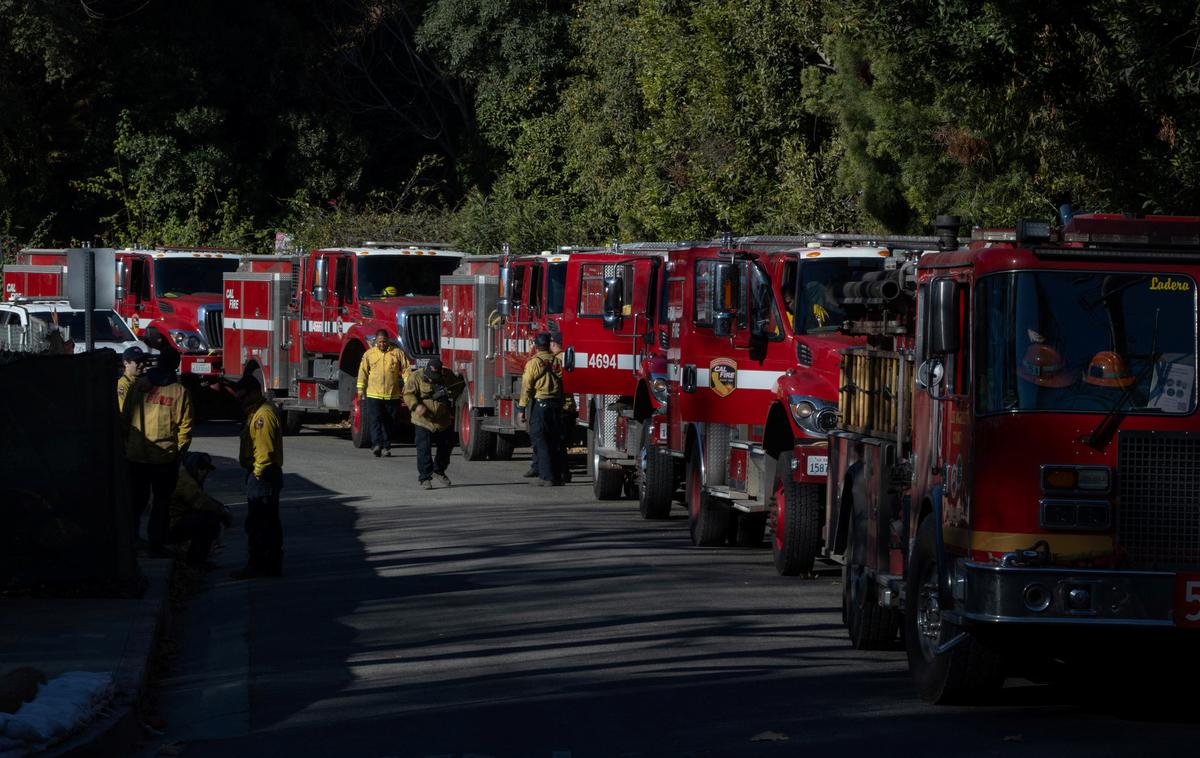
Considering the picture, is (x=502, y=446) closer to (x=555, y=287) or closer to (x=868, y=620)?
(x=555, y=287)

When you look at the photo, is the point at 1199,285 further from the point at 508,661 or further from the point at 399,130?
the point at 399,130

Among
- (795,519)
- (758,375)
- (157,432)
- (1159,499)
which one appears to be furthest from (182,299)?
(1159,499)

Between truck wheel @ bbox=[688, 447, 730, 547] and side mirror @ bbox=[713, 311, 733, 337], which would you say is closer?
side mirror @ bbox=[713, 311, 733, 337]

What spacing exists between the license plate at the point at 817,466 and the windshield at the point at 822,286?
5.41ft

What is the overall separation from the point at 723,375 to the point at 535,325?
8327 mm

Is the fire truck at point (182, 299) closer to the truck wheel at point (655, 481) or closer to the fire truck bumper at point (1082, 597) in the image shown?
the truck wheel at point (655, 481)

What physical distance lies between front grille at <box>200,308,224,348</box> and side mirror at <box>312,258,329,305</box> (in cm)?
403

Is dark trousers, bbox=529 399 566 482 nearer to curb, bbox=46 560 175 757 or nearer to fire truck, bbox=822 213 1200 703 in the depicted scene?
curb, bbox=46 560 175 757

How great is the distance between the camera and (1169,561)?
8.62 m

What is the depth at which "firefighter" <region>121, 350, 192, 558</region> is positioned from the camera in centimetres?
1528

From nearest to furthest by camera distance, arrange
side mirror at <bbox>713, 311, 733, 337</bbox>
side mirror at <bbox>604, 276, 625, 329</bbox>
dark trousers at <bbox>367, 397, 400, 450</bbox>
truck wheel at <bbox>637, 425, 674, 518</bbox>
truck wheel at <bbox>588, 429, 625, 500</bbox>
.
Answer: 1. side mirror at <bbox>713, 311, 733, 337</bbox>
2. truck wheel at <bbox>637, 425, 674, 518</bbox>
3. side mirror at <bbox>604, 276, 625, 329</bbox>
4. truck wheel at <bbox>588, 429, 625, 500</bbox>
5. dark trousers at <bbox>367, 397, 400, 450</bbox>

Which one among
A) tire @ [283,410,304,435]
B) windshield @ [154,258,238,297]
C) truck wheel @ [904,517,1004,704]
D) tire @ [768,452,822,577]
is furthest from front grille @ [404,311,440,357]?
truck wheel @ [904,517,1004,704]

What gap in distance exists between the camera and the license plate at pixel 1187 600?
8.52 m

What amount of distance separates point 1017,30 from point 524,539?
A: 6470 millimetres
